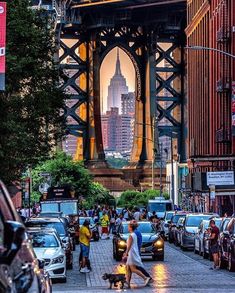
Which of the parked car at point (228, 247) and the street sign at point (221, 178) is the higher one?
the street sign at point (221, 178)

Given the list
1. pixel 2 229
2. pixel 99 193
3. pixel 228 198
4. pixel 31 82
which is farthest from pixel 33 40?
pixel 99 193

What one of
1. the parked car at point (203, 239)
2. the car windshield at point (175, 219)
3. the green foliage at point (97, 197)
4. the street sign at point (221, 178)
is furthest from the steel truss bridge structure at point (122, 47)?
the parked car at point (203, 239)

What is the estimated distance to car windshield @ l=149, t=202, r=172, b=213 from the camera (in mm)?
79100

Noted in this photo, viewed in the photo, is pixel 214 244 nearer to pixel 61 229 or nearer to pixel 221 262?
pixel 221 262

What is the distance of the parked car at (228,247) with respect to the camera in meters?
31.5

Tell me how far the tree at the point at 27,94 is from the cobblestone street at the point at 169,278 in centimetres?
412

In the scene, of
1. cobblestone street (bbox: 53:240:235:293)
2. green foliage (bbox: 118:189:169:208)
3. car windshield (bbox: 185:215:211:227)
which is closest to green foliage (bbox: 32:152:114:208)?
green foliage (bbox: 118:189:169:208)

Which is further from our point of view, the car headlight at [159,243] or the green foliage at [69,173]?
the green foliage at [69,173]

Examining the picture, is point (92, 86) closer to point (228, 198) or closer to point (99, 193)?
point (99, 193)

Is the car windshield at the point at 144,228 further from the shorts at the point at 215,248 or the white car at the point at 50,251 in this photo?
the white car at the point at 50,251

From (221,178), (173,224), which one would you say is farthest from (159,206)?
(173,224)

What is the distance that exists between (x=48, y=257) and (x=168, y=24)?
128 metres

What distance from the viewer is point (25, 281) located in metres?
7.02

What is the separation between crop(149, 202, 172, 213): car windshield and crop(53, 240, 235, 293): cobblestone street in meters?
35.1
